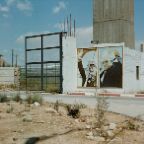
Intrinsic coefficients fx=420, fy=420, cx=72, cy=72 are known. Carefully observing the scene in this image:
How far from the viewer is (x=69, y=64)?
1219 inches

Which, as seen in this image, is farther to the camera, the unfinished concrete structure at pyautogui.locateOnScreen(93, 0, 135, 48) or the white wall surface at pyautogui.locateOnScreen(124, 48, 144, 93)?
the unfinished concrete structure at pyautogui.locateOnScreen(93, 0, 135, 48)

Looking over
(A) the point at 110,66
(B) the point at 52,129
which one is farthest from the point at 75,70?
(B) the point at 52,129

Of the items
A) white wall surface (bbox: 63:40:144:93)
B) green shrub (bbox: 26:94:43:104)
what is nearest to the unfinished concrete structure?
white wall surface (bbox: 63:40:144:93)

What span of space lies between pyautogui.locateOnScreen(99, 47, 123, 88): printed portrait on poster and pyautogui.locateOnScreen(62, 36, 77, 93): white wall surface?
2113mm

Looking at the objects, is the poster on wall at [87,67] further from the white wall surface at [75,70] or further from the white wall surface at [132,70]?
the white wall surface at [132,70]

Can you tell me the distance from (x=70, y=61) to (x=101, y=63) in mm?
2374

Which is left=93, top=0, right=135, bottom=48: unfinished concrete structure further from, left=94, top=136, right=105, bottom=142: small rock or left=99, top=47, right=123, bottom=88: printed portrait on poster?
left=94, top=136, right=105, bottom=142: small rock

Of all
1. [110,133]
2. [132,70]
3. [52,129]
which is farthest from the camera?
[132,70]

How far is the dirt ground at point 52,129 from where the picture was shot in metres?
9.27

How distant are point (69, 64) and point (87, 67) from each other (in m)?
1.35

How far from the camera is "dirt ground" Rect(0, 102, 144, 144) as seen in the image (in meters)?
9.27

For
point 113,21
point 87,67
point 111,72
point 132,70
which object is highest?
point 113,21

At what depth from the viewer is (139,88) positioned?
108 ft

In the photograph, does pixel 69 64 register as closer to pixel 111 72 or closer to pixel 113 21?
pixel 111 72
